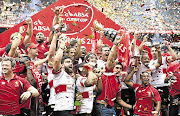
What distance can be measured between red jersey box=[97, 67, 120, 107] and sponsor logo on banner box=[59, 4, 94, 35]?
6.70 feet

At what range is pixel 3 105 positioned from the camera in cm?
391

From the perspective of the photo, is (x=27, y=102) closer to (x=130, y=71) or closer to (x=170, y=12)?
(x=130, y=71)

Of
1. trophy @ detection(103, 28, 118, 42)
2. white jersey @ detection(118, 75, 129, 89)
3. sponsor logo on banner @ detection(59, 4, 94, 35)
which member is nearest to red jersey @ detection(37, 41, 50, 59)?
sponsor logo on banner @ detection(59, 4, 94, 35)

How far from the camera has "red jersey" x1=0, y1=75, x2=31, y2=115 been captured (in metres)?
3.91

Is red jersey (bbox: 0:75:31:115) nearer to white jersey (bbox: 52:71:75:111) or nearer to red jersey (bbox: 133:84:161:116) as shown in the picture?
white jersey (bbox: 52:71:75:111)

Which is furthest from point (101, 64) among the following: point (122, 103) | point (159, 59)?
point (159, 59)

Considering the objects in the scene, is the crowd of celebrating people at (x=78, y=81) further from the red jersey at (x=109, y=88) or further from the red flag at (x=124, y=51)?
the red flag at (x=124, y=51)

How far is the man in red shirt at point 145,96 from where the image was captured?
522 cm

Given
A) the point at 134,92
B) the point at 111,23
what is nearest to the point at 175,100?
the point at 134,92

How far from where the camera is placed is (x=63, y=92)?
4164 mm

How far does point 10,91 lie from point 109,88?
1827mm

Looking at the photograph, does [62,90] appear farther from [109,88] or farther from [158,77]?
[158,77]

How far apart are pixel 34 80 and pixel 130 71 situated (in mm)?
2027

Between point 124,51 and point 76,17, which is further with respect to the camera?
point 76,17
